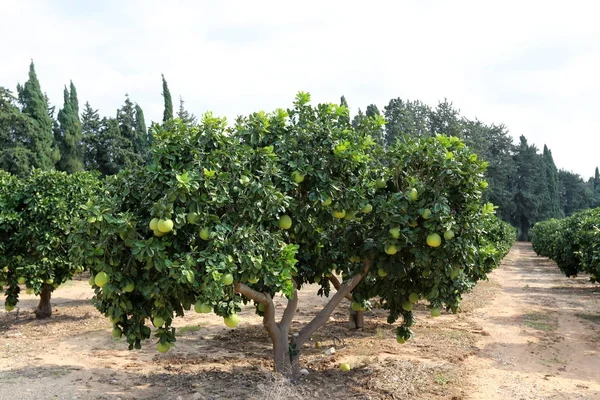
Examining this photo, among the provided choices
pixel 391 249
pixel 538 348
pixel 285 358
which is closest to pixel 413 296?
pixel 391 249

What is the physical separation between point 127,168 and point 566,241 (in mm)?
20539

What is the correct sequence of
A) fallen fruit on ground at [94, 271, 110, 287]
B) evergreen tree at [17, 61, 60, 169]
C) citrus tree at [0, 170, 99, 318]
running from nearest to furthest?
fallen fruit on ground at [94, 271, 110, 287] → citrus tree at [0, 170, 99, 318] → evergreen tree at [17, 61, 60, 169]

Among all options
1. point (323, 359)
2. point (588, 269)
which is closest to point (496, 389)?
point (323, 359)

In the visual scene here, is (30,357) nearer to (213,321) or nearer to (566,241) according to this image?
(213,321)

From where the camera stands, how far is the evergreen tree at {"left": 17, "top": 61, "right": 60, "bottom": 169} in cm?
3097

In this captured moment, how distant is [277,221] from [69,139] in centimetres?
3322

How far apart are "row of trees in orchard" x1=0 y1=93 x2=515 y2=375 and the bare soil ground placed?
30.9 inches

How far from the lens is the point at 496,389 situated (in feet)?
22.3

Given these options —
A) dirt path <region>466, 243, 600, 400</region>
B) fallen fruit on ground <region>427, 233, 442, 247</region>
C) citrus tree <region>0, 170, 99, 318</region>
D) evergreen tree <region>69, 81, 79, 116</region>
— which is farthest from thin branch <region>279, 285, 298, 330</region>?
evergreen tree <region>69, 81, 79, 116</region>

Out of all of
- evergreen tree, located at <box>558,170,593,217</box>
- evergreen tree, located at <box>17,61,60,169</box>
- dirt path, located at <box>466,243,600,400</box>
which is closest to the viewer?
dirt path, located at <box>466,243,600,400</box>

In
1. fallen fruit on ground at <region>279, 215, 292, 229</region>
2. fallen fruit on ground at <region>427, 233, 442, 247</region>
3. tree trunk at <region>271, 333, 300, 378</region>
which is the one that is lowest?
tree trunk at <region>271, 333, 300, 378</region>

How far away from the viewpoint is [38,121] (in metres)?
32.4

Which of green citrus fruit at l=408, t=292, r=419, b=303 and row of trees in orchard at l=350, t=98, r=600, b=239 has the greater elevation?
row of trees in orchard at l=350, t=98, r=600, b=239

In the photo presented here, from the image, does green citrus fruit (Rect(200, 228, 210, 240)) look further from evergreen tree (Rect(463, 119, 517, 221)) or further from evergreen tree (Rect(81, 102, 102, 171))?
evergreen tree (Rect(463, 119, 517, 221))
